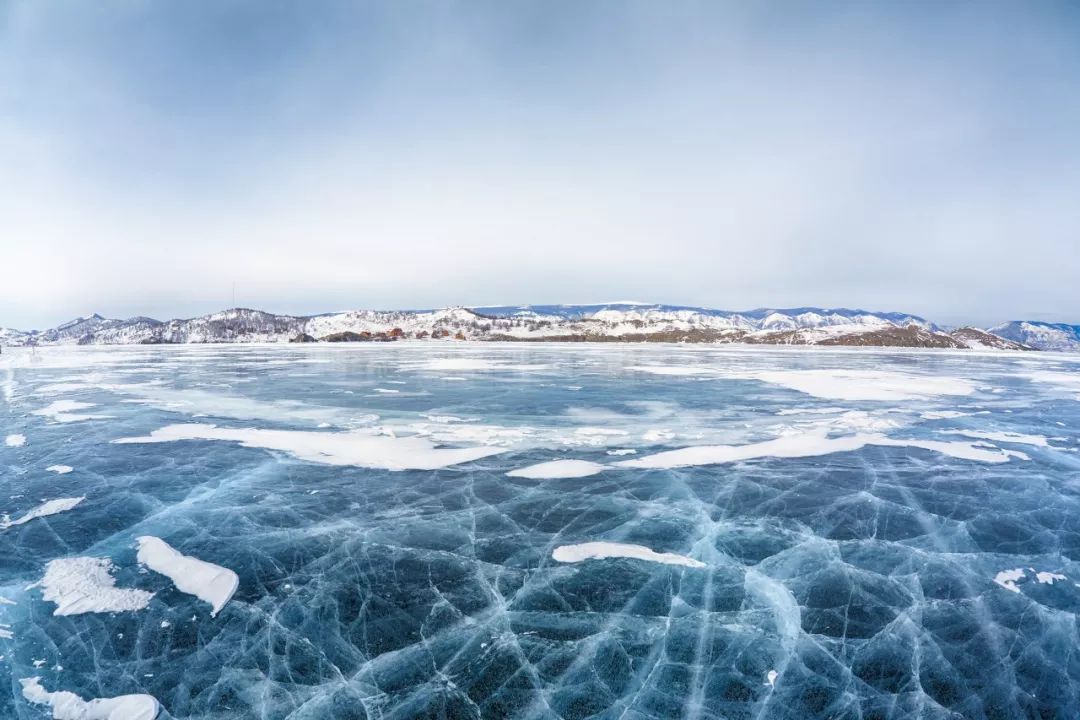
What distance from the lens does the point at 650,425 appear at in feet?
36.6

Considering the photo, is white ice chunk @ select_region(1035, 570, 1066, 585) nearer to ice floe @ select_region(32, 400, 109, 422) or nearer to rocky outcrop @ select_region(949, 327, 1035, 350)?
ice floe @ select_region(32, 400, 109, 422)

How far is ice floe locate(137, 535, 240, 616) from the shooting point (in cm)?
415

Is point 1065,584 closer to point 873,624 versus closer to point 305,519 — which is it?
point 873,624

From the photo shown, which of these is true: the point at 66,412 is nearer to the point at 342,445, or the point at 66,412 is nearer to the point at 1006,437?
the point at 342,445

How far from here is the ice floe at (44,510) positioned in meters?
5.59

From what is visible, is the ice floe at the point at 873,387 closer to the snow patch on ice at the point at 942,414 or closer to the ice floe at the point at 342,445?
the snow patch on ice at the point at 942,414

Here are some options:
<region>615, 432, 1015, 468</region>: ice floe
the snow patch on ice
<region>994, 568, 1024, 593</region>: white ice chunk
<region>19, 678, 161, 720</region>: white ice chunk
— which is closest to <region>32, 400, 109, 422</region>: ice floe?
<region>19, 678, 161, 720</region>: white ice chunk

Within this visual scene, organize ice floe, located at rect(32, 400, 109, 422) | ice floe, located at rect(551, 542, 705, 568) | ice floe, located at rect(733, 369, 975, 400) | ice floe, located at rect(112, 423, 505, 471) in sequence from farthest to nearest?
1. ice floe, located at rect(733, 369, 975, 400)
2. ice floe, located at rect(32, 400, 109, 422)
3. ice floe, located at rect(112, 423, 505, 471)
4. ice floe, located at rect(551, 542, 705, 568)

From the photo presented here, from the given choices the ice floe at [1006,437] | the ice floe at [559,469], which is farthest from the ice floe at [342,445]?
the ice floe at [1006,437]

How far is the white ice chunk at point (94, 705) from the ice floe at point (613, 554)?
3.01 meters

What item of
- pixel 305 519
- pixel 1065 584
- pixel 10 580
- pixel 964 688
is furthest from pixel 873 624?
pixel 10 580

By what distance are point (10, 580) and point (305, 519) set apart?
2.31m

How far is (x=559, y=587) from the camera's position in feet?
13.9

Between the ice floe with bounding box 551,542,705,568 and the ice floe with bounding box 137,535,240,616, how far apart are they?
2767mm
